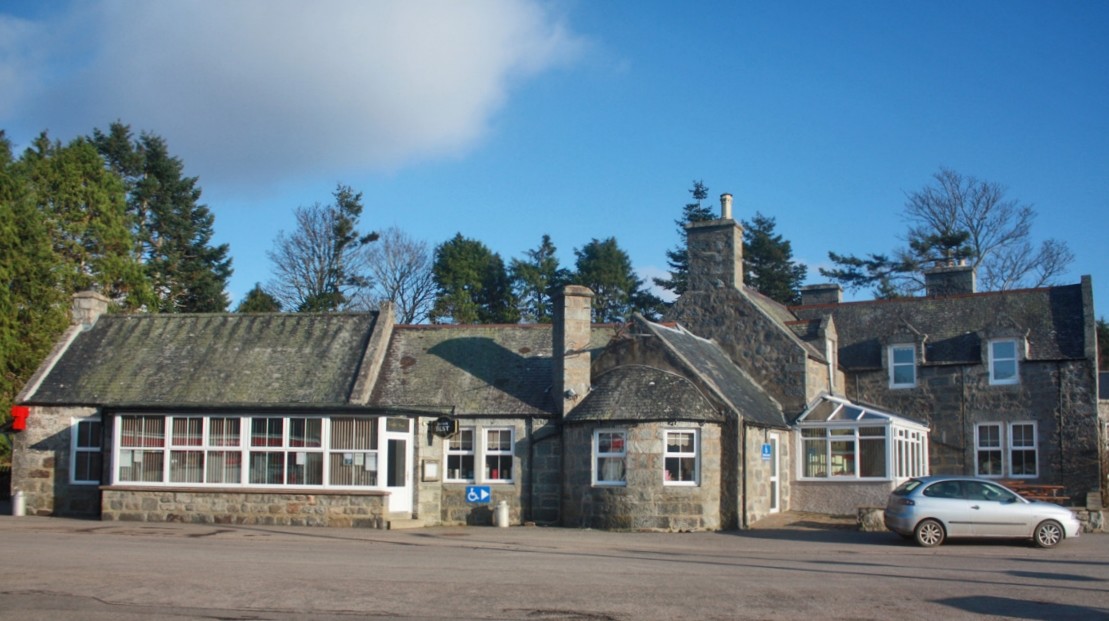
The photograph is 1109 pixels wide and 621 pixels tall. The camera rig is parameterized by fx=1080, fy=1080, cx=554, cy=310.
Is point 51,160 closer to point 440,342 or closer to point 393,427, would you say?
point 440,342

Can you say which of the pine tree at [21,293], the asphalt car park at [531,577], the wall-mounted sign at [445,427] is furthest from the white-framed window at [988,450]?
the pine tree at [21,293]

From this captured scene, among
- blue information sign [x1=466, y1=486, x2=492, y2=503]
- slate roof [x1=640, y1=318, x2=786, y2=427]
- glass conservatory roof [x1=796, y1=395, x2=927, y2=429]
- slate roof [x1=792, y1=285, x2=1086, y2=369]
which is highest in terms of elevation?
slate roof [x1=792, y1=285, x2=1086, y2=369]

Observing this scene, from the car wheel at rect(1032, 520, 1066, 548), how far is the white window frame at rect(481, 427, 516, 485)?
1256 cm

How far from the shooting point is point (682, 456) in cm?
2603

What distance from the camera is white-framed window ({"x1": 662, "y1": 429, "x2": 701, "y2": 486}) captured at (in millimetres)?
25938

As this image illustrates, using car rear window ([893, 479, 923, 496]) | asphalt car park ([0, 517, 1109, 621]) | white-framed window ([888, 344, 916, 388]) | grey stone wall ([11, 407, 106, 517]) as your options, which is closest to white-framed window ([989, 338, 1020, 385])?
white-framed window ([888, 344, 916, 388])

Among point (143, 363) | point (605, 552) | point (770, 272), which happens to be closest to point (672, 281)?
point (770, 272)

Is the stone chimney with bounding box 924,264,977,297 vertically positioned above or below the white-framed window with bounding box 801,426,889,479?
above

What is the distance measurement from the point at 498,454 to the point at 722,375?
6.45 metres

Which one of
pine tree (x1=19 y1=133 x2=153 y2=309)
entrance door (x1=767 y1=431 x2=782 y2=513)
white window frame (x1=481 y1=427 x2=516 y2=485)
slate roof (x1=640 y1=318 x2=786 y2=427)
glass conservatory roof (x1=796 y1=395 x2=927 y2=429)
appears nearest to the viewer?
slate roof (x1=640 y1=318 x2=786 y2=427)

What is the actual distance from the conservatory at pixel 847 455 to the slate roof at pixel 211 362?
41.8ft

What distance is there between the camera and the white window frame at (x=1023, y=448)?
31889mm

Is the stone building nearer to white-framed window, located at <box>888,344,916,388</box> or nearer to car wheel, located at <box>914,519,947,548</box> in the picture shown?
white-framed window, located at <box>888,344,916,388</box>

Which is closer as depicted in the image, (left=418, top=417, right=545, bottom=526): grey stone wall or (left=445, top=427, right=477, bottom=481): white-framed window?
(left=418, top=417, right=545, bottom=526): grey stone wall
